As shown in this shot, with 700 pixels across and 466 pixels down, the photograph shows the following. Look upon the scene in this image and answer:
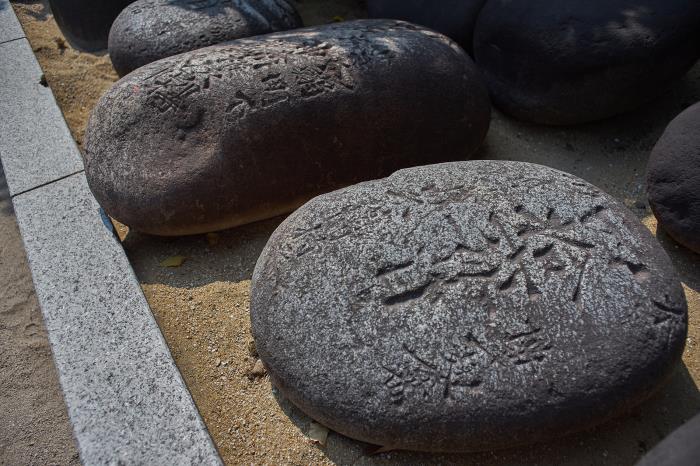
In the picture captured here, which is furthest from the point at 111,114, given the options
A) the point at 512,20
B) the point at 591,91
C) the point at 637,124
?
the point at 637,124

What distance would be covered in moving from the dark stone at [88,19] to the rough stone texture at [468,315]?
335 centimetres

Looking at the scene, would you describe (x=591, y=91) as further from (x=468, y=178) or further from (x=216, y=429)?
(x=216, y=429)

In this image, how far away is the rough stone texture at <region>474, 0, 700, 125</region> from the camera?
303 centimetres

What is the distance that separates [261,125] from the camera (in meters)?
2.61

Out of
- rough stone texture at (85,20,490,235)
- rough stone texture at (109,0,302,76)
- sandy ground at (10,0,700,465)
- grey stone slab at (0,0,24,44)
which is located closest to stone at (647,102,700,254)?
sandy ground at (10,0,700,465)

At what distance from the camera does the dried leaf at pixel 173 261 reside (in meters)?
2.64

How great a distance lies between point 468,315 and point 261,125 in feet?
4.52

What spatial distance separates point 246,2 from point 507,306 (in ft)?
9.60

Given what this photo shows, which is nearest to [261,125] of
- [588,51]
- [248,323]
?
[248,323]

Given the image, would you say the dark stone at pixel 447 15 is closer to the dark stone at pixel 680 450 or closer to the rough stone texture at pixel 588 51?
the rough stone texture at pixel 588 51

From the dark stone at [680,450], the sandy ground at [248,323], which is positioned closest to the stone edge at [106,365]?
the sandy ground at [248,323]

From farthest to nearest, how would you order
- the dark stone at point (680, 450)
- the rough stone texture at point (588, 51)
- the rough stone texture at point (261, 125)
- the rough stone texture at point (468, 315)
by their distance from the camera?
1. the rough stone texture at point (588, 51)
2. the rough stone texture at point (261, 125)
3. the rough stone texture at point (468, 315)
4. the dark stone at point (680, 450)

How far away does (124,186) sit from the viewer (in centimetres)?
257

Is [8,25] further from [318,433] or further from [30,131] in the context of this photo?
[318,433]
